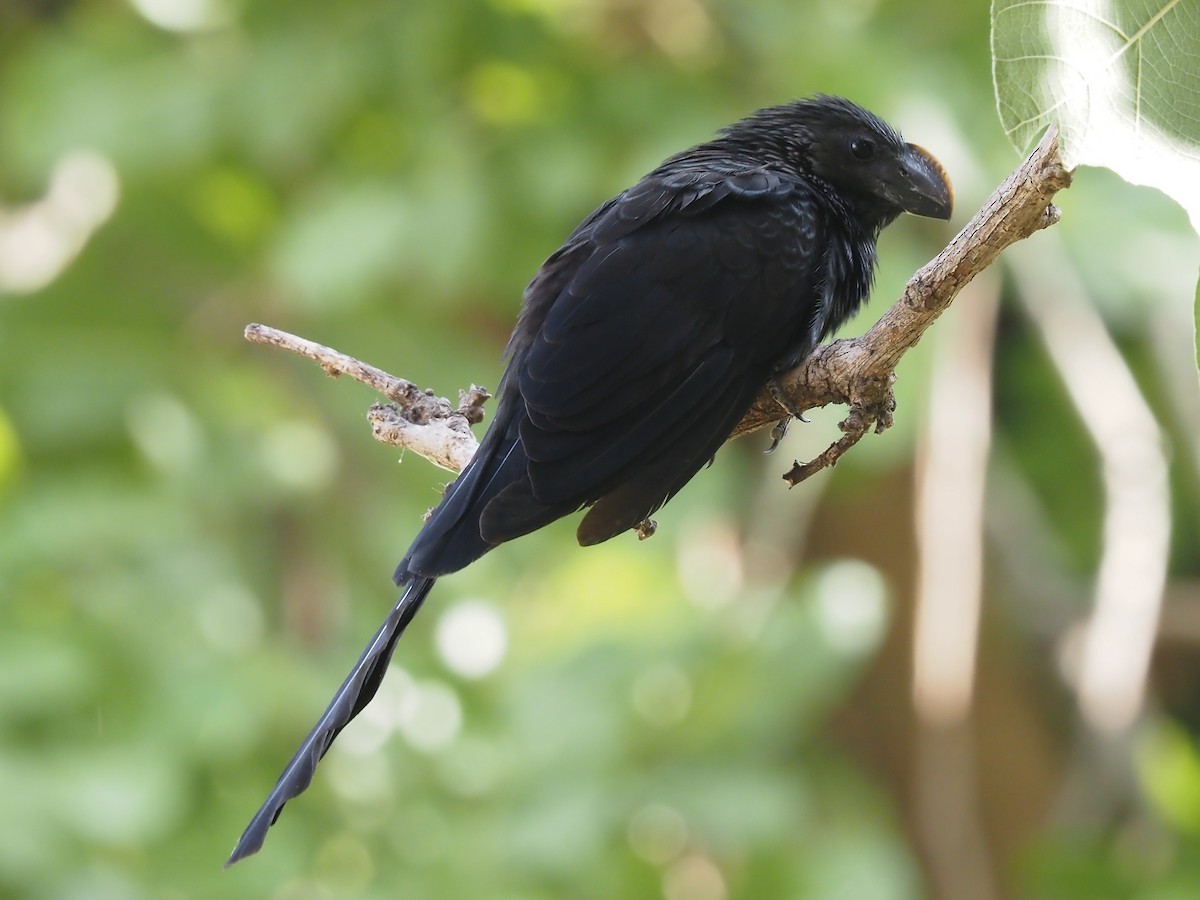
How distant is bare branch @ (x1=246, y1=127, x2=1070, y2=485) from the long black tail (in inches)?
12.4

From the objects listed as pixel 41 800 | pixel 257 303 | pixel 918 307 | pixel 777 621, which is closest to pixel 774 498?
pixel 777 621

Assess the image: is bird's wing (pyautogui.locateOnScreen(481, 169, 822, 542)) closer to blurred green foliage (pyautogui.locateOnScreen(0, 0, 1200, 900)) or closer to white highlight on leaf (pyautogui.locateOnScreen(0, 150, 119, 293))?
blurred green foliage (pyautogui.locateOnScreen(0, 0, 1200, 900))

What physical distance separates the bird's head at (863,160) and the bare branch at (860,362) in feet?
2.05

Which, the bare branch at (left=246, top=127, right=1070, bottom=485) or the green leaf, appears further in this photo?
the bare branch at (left=246, top=127, right=1070, bottom=485)

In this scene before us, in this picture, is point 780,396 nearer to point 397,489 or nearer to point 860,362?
point 860,362

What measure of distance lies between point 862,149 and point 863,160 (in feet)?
0.07

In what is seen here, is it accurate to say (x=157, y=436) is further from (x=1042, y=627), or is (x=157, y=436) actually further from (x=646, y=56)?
(x=1042, y=627)

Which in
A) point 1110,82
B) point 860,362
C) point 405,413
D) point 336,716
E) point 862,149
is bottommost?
point 336,716

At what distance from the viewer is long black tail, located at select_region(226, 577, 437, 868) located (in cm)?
204

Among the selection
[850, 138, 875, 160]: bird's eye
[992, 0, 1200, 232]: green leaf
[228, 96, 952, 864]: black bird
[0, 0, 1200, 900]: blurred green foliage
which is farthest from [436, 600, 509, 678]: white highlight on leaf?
[992, 0, 1200, 232]: green leaf

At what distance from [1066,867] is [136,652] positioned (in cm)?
306

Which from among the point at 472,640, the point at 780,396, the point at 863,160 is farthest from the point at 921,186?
the point at 472,640

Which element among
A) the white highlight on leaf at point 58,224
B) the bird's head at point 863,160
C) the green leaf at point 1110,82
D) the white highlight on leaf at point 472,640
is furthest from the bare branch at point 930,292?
the white highlight on leaf at point 58,224

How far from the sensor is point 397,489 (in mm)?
5145
